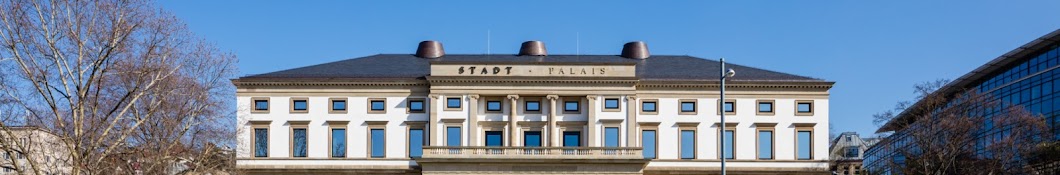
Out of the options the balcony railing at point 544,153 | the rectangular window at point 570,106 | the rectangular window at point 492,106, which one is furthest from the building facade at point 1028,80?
the rectangular window at point 492,106

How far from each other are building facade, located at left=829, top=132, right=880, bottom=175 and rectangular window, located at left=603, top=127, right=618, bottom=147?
61.7 metres

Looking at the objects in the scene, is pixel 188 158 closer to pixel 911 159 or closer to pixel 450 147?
pixel 450 147

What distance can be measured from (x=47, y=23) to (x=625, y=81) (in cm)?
3446

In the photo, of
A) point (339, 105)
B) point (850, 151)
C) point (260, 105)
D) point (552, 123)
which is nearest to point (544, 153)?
point (552, 123)

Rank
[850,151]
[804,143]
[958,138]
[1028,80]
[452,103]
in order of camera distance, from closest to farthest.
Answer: [958,138], [452,103], [804,143], [1028,80], [850,151]

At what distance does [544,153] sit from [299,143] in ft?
42.9

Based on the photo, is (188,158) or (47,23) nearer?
(47,23)

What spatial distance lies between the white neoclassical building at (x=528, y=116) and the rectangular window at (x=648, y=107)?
0.05 m

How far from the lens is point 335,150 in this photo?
62438 millimetres

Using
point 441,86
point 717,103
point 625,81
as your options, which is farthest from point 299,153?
point 717,103

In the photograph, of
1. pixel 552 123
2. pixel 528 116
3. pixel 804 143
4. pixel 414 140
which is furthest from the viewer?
pixel 804 143

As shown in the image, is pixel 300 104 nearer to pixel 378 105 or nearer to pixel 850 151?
pixel 378 105

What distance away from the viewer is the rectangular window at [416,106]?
62.3m

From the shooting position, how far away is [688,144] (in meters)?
62.6
